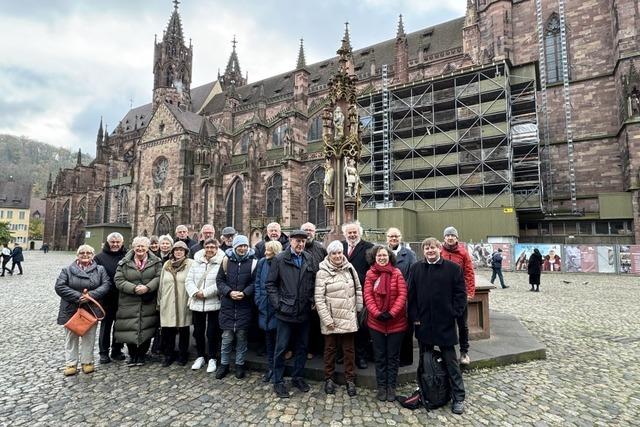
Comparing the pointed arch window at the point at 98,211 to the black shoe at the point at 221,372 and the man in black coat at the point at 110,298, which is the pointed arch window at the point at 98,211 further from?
the black shoe at the point at 221,372

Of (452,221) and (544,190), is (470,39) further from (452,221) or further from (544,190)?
(452,221)

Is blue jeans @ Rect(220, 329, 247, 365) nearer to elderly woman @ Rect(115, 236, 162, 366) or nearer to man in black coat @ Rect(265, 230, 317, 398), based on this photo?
man in black coat @ Rect(265, 230, 317, 398)

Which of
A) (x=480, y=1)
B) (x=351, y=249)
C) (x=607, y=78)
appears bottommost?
(x=351, y=249)

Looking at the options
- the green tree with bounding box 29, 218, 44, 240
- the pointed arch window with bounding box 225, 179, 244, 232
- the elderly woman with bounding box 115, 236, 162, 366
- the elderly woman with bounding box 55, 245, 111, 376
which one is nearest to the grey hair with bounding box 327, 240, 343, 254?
the elderly woman with bounding box 115, 236, 162, 366

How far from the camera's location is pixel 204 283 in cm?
435

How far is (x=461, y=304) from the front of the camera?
342cm

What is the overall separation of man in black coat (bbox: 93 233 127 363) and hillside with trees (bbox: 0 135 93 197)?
93621 millimetres

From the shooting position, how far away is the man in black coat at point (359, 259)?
4078 mm

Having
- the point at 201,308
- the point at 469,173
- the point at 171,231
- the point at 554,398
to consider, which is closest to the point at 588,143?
the point at 469,173

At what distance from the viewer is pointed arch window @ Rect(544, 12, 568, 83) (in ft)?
74.0

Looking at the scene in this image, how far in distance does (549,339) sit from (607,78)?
23024 millimetres

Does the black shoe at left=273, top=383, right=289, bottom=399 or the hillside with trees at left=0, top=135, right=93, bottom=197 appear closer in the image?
the black shoe at left=273, top=383, right=289, bottom=399

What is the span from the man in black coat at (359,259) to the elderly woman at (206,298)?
1.64 meters

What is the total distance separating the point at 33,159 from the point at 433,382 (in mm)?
126295
